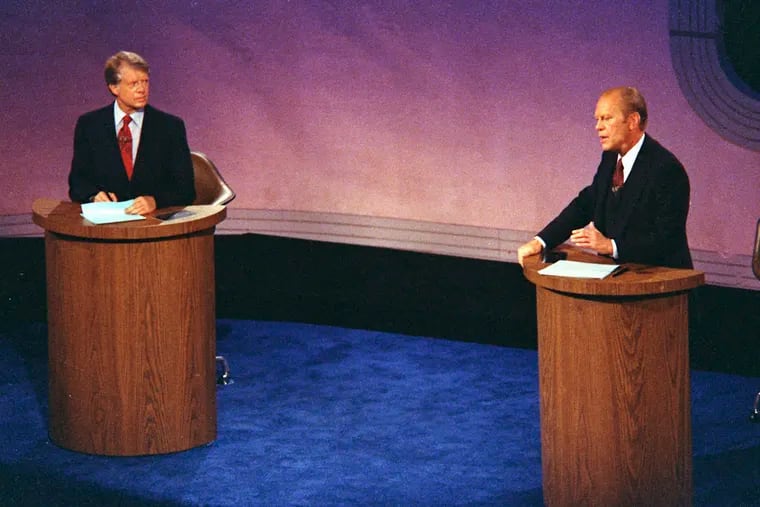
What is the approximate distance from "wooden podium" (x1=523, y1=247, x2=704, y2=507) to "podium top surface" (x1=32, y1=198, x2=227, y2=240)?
5.34 ft

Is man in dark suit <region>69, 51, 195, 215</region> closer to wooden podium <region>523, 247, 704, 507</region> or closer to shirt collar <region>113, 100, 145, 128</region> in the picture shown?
shirt collar <region>113, 100, 145, 128</region>

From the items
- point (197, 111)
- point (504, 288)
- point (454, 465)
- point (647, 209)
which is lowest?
point (454, 465)

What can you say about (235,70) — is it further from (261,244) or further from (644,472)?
(644,472)

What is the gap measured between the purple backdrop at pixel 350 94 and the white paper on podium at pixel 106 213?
2746 mm

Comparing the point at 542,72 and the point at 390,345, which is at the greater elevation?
the point at 542,72

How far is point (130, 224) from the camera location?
18.0 feet

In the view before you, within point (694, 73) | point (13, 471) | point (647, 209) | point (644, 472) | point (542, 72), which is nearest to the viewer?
point (644, 472)

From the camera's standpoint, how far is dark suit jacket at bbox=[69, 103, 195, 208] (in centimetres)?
606

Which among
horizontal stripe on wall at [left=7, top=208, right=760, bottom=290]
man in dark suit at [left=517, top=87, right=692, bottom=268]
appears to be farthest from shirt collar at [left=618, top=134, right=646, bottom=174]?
horizontal stripe on wall at [left=7, top=208, right=760, bottom=290]

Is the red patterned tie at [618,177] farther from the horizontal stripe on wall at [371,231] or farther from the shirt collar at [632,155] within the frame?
the horizontal stripe on wall at [371,231]

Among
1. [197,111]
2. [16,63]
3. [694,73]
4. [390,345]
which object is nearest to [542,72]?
[694,73]

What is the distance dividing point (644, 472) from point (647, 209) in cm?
102

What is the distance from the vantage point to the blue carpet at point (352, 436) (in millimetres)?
5281

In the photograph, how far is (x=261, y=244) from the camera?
8.59m
